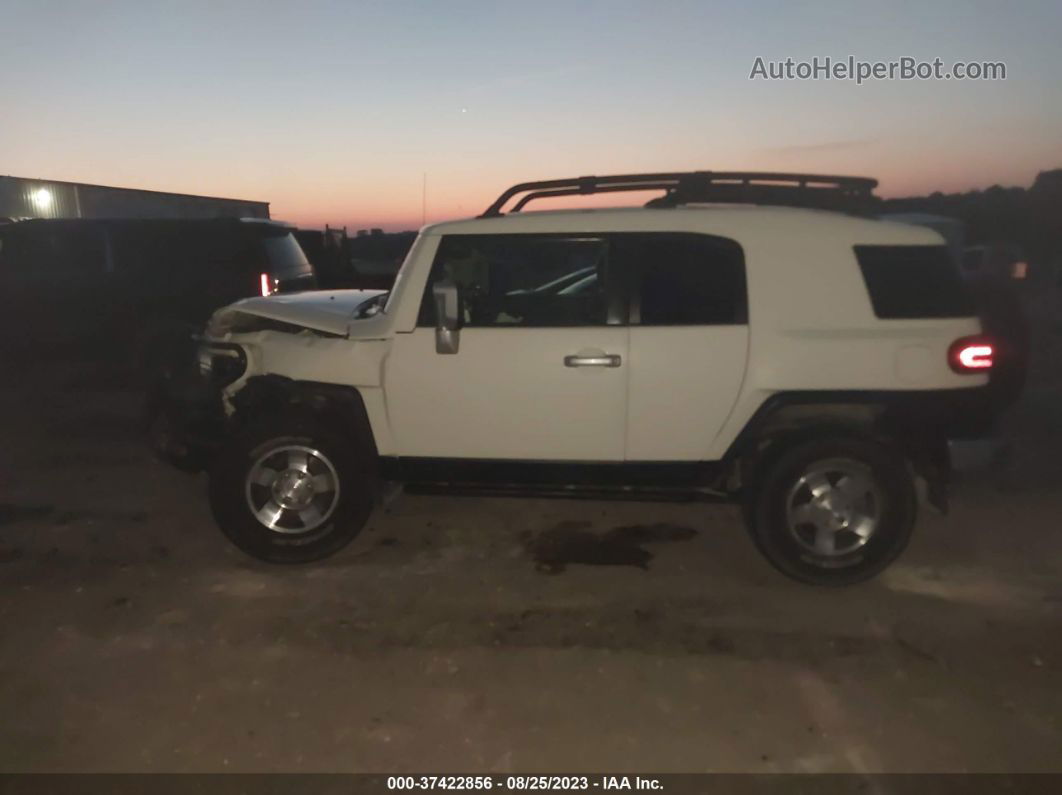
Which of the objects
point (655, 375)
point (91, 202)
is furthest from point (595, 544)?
point (91, 202)

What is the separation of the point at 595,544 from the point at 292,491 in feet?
5.82

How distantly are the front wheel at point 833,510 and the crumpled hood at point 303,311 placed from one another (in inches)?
98.1

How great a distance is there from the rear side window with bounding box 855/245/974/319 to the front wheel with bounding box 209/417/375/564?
285 cm

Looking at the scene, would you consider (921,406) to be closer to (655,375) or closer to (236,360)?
(655,375)

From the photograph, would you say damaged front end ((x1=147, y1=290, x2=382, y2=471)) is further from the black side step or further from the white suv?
the black side step

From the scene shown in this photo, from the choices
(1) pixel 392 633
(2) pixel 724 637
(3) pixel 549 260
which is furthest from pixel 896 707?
(3) pixel 549 260

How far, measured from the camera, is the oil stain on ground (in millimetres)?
4805

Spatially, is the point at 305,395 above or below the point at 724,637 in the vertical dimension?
above

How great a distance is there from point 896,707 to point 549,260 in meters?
2.67

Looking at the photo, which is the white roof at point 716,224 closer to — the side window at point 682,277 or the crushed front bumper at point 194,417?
the side window at point 682,277

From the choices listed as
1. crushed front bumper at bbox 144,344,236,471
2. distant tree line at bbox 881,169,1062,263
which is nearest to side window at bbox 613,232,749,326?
crushed front bumper at bbox 144,344,236,471

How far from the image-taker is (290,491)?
4.71m

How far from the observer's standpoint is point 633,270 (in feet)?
14.5

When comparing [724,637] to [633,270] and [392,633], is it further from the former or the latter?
[633,270]
